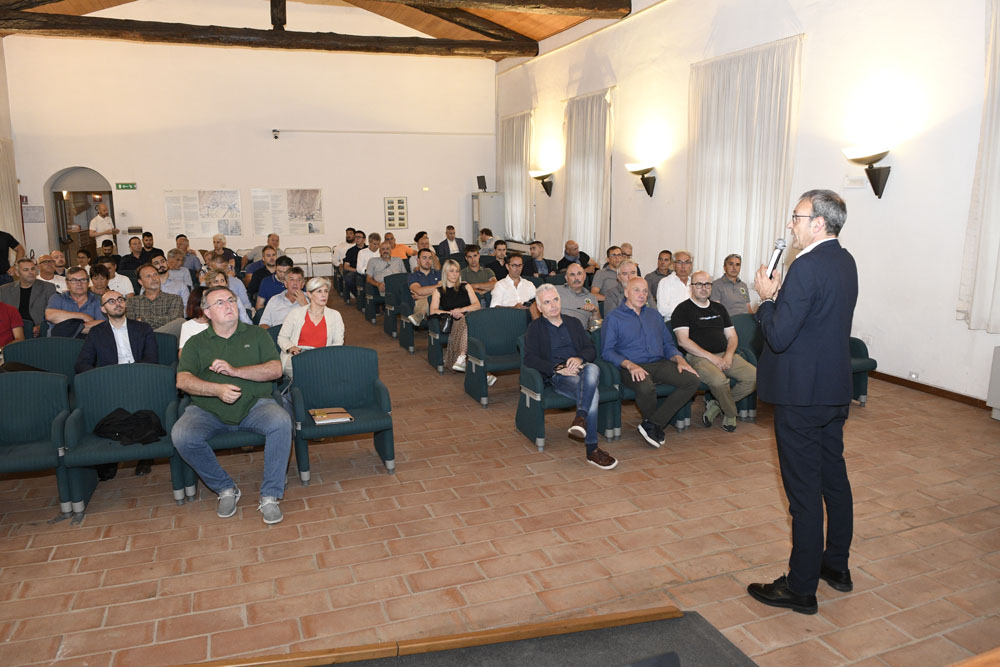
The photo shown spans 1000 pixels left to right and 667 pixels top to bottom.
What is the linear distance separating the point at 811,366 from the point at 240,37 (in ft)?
44.6

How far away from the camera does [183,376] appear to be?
15.0 feet

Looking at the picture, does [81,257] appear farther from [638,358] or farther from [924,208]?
[924,208]

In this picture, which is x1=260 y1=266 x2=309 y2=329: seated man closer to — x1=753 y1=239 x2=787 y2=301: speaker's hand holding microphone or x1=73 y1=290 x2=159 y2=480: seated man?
x1=73 y1=290 x2=159 y2=480: seated man

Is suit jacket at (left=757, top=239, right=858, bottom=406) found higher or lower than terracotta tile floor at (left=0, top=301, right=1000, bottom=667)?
higher

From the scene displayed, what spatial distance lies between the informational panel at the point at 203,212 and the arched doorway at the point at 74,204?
120 cm

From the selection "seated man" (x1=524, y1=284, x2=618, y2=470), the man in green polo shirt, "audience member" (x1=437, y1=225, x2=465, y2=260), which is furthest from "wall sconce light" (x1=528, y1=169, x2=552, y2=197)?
the man in green polo shirt

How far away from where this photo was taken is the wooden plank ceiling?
37.8 feet

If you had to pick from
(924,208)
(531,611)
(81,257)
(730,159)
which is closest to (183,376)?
(531,611)

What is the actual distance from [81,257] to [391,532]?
12.2 m

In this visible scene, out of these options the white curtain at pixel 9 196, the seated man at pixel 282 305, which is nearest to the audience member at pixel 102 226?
the white curtain at pixel 9 196

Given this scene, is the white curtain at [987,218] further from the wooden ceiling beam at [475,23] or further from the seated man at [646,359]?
the wooden ceiling beam at [475,23]

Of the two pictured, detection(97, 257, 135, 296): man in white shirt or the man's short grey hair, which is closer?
the man's short grey hair

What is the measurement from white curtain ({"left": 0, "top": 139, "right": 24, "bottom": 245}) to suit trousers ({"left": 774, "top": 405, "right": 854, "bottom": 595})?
1457 centimetres

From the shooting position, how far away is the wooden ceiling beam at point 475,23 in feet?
49.0
